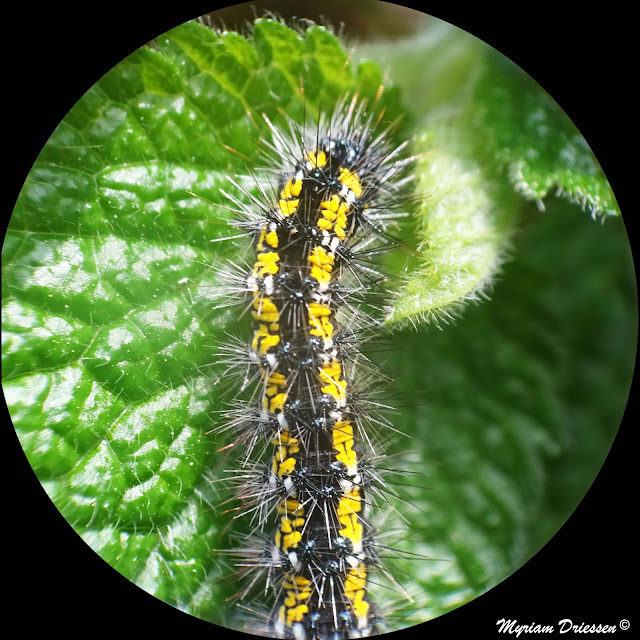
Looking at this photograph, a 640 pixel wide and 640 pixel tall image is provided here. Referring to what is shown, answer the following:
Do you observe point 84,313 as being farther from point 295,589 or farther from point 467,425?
point 467,425

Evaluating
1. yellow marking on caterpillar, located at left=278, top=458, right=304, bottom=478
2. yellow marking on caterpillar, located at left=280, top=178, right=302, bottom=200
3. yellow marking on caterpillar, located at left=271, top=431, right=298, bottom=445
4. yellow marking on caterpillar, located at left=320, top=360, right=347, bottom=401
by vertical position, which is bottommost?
yellow marking on caterpillar, located at left=278, top=458, right=304, bottom=478

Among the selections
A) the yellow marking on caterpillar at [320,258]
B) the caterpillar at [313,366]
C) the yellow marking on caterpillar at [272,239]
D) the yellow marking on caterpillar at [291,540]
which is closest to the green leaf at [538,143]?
the caterpillar at [313,366]

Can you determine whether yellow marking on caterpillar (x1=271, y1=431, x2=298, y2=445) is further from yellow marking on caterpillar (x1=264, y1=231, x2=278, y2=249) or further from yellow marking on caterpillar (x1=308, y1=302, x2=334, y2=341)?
yellow marking on caterpillar (x1=264, y1=231, x2=278, y2=249)

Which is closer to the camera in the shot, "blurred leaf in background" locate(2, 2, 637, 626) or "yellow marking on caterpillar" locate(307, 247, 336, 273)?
"blurred leaf in background" locate(2, 2, 637, 626)

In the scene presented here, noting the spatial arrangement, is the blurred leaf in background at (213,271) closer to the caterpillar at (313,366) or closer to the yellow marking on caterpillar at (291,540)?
the caterpillar at (313,366)

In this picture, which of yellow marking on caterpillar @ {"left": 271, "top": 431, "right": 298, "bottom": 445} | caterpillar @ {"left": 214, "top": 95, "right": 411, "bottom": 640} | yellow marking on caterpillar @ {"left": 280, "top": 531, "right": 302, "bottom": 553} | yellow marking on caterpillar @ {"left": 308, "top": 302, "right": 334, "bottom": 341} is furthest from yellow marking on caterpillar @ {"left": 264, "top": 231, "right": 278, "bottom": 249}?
yellow marking on caterpillar @ {"left": 280, "top": 531, "right": 302, "bottom": 553}

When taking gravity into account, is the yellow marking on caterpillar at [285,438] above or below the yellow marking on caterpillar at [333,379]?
below

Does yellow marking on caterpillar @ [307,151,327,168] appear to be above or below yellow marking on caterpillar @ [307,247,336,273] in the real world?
above
